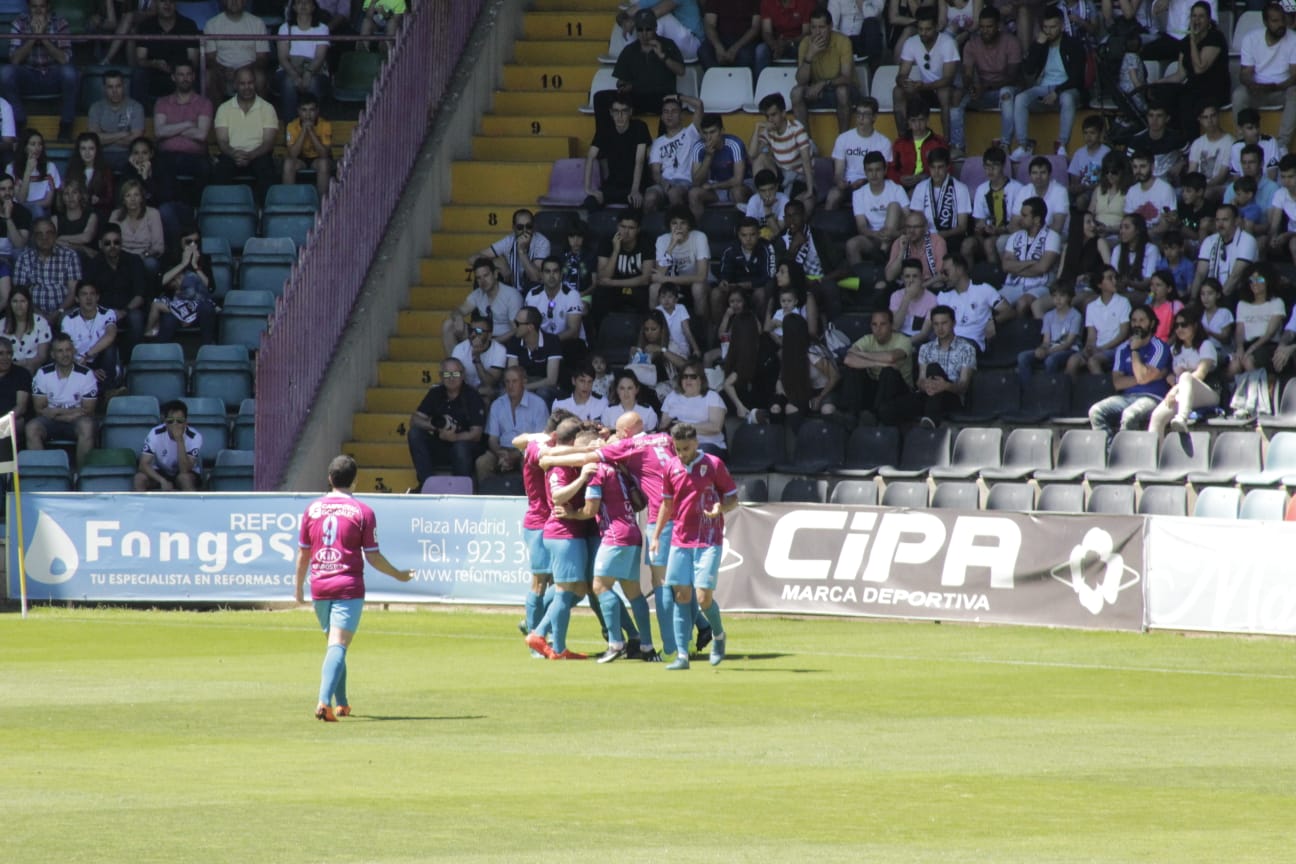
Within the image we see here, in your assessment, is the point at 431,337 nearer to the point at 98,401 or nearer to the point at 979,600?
the point at 98,401

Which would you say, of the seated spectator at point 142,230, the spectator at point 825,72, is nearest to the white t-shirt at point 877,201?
the spectator at point 825,72

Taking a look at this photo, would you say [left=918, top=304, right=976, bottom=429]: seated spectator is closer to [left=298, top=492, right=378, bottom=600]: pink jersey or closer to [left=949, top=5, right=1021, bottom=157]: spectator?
[left=949, top=5, right=1021, bottom=157]: spectator

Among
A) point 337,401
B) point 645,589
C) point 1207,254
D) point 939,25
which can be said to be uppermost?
point 939,25

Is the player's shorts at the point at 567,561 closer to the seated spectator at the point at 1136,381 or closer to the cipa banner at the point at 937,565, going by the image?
the cipa banner at the point at 937,565

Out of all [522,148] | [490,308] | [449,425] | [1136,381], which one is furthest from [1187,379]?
[522,148]

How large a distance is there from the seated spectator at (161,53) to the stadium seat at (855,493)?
11.6 metres

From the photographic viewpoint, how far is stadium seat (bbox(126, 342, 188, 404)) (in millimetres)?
25828

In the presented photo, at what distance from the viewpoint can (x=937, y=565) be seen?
838 inches

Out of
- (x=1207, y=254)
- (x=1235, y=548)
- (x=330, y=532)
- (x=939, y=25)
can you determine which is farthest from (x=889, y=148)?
(x=330, y=532)

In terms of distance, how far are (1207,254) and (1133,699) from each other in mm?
9015

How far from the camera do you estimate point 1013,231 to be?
24.5m

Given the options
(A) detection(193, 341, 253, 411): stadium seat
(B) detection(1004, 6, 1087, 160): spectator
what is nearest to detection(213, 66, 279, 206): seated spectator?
(A) detection(193, 341, 253, 411): stadium seat

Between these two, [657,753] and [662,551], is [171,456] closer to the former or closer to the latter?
[662,551]

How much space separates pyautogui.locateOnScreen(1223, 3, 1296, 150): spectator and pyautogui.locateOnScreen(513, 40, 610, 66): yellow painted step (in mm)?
9016
